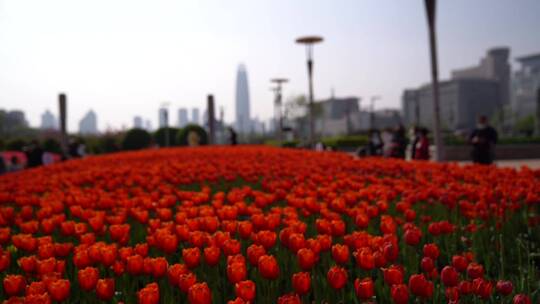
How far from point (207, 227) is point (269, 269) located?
111 cm

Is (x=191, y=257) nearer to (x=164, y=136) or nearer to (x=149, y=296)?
(x=149, y=296)

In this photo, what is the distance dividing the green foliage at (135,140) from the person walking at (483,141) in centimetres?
3029

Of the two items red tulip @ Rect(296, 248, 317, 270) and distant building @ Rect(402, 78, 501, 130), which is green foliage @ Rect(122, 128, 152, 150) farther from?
distant building @ Rect(402, 78, 501, 130)

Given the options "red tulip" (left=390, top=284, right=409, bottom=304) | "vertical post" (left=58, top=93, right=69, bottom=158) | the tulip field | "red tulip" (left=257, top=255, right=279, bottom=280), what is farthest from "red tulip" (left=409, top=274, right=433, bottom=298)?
"vertical post" (left=58, top=93, right=69, bottom=158)

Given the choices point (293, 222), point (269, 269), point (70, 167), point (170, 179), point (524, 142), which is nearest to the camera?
point (269, 269)

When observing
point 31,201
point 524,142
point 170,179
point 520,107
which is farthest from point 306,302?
point 520,107

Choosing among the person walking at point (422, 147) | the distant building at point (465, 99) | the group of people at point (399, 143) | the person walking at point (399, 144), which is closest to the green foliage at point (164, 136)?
the group of people at point (399, 143)

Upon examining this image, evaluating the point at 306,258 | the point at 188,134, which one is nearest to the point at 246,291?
the point at 306,258

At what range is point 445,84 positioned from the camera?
138m

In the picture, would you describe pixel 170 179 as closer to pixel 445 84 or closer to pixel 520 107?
pixel 445 84

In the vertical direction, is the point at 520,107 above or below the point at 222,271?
above

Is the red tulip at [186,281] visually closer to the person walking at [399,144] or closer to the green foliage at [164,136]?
the person walking at [399,144]

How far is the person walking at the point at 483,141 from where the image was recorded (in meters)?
11.9

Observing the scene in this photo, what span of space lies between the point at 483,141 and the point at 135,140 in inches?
1211
